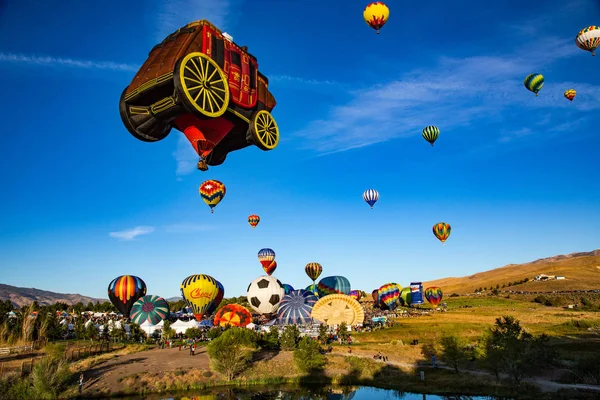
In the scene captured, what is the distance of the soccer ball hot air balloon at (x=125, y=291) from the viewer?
51625mm

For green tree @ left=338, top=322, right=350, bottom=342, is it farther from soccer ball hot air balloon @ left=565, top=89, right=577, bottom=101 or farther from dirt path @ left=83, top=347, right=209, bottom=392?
soccer ball hot air balloon @ left=565, top=89, right=577, bottom=101

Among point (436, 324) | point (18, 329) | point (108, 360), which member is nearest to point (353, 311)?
point (436, 324)

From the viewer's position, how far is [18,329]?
4466cm

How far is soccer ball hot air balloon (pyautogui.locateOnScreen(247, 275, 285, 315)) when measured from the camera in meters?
53.4

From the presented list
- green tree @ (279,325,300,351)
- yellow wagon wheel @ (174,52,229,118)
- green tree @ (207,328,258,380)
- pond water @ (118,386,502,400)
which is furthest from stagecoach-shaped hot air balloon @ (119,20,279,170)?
green tree @ (279,325,300,351)

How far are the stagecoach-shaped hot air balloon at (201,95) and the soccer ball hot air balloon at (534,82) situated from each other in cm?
3993

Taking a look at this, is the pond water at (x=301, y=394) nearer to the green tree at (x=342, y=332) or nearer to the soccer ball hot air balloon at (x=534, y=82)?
the green tree at (x=342, y=332)

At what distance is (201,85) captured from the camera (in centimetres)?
1777

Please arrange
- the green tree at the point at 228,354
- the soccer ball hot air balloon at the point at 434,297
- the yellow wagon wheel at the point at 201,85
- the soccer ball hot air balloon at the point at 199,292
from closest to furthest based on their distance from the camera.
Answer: the yellow wagon wheel at the point at 201,85 < the green tree at the point at 228,354 < the soccer ball hot air balloon at the point at 199,292 < the soccer ball hot air balloon at the point at 434,297

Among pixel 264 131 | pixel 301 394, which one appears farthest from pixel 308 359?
pixel 264 131

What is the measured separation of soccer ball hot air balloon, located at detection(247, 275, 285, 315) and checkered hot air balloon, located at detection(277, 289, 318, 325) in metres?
6.40

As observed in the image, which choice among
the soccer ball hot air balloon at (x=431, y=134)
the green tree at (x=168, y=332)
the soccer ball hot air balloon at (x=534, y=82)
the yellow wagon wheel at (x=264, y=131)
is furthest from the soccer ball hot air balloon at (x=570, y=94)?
the green tree at (x=168, y=332)

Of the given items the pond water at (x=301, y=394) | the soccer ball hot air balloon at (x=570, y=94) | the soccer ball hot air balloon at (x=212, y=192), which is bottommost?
the pond water at (x=301, y=394)

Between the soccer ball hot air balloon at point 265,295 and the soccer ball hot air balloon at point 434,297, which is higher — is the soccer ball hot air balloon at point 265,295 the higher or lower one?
the higher one
